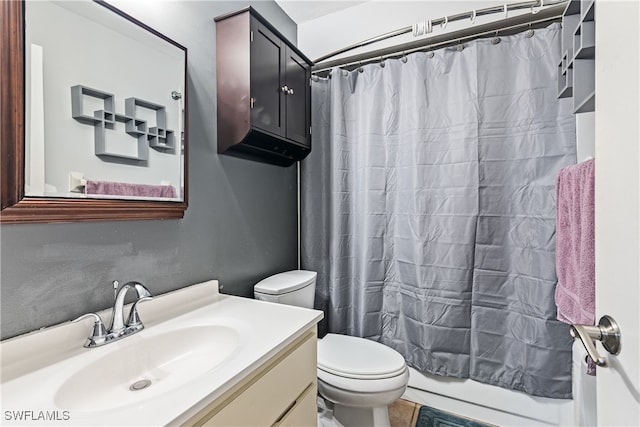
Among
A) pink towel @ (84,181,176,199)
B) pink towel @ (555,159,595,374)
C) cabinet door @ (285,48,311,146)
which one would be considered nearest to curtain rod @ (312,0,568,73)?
cabinet door @ (285,48,311,146)

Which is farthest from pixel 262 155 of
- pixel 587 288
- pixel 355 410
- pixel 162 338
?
pixel 587 288

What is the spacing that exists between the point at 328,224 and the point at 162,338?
3.86 feet

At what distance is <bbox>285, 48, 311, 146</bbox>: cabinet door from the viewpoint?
5.24ft

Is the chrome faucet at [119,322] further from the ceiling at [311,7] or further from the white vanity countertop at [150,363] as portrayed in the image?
the ceiling at [311,7]

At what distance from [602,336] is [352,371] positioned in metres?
0.98

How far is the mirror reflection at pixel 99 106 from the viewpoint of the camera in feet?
2.64

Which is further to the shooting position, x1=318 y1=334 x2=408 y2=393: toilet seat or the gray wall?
x1=318 y1=334 x2=408 y2=393: toilet seat

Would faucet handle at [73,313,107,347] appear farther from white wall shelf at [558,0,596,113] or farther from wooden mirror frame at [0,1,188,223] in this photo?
white wall shelf at [558,0,596,113]

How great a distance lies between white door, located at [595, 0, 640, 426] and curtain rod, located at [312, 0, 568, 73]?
1.06m

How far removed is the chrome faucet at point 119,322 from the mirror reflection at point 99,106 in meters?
0.31

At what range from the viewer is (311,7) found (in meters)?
1.87

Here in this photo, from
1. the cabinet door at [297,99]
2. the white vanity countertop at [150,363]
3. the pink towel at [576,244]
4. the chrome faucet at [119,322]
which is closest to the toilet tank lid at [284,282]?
the white vanity countertop at [150,363]

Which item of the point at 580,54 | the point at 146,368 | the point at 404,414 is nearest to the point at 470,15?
the point at 580,54

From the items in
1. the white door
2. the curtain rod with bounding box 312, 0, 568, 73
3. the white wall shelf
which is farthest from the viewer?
the curtain rod with bounding box 312, 0, 568, 73
